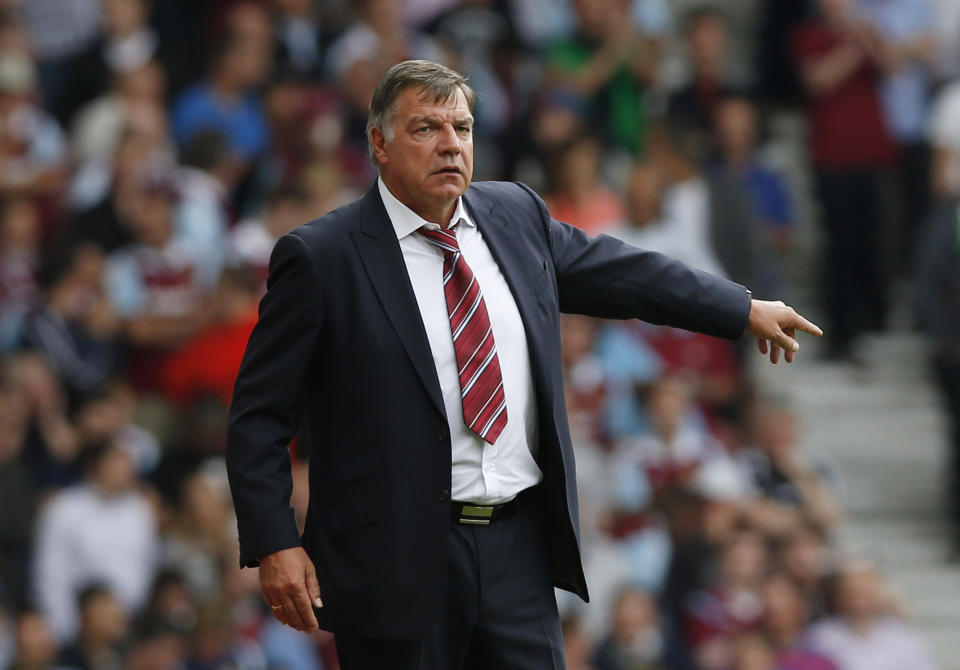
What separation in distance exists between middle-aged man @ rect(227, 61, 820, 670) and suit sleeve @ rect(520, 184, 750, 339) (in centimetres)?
1

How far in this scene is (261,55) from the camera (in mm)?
10406

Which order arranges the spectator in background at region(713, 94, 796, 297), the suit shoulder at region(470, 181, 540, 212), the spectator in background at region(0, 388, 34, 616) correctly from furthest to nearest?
the spectator in background at region(713, 94, 796, 297) < the spectator in background at region(0, 388, 34, 616) < the suit shoulder at region(470, 181, 540, 212)

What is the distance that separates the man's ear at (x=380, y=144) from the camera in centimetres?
411

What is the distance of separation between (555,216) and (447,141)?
19.4 ft

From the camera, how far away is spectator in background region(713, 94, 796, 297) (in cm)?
1038

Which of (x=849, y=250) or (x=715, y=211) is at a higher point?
(x=715, y=211)

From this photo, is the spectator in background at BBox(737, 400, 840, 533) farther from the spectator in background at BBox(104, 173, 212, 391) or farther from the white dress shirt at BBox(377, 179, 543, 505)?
the white dress shirt at BBox(377, 179, 543, 505)

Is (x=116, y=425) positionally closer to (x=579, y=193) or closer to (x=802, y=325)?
(x=579, y=193)

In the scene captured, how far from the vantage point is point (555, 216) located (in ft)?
32.5

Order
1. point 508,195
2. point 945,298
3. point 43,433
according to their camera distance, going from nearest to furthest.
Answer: point 508,195 → point 43,433 → point 945,298

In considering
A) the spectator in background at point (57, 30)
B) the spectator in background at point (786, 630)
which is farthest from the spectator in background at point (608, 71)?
the spectator in background at point (786, 630)

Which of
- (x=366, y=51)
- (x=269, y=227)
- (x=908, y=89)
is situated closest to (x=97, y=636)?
(x=269, y=227)

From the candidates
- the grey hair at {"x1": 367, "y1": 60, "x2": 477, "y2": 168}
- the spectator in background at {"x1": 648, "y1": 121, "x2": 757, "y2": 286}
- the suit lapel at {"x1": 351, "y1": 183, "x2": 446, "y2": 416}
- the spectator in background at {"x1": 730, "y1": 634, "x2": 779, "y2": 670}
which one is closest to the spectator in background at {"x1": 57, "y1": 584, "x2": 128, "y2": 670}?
the spectator in background at {"x1": 730, "y1": 634, "x2": 779, "y2": 670}

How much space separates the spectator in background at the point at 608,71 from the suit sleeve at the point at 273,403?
23.0 ft
